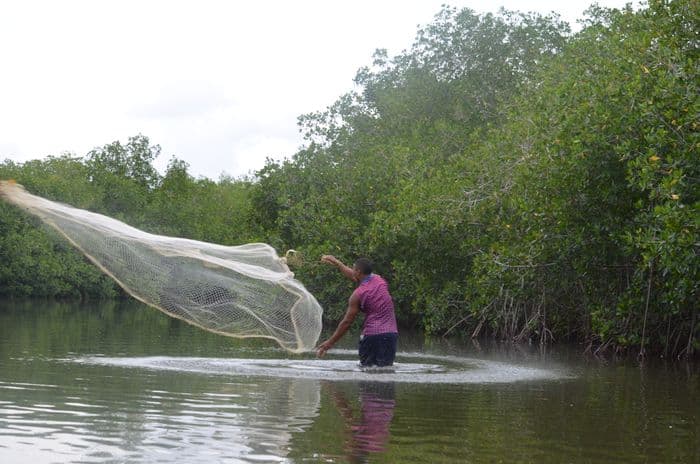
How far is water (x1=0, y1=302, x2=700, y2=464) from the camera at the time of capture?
9.10m

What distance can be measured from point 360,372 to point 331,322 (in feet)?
86.4

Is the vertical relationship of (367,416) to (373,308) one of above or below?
below

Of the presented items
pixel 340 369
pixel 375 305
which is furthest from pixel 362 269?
pixel 340 369

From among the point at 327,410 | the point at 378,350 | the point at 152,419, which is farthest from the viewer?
the point at 378,350

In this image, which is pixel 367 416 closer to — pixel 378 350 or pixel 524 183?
pixel 378 350

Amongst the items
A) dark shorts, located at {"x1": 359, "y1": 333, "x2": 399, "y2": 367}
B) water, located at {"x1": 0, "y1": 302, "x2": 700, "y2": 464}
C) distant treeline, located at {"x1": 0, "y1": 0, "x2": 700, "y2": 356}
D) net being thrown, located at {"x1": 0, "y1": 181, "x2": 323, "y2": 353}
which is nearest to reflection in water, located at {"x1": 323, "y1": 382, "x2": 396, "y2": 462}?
water, located at {"x1": 0, "y1": 302, "x2": 700, "y2": 464}

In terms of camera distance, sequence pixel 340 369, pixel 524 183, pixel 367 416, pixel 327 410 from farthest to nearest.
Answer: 1. pixel 524 183
2. pixel 340 369
3. pixel 327 410
4. pixel 367 416

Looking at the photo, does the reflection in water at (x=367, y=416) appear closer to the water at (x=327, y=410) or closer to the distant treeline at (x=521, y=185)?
the water at (x=327, y=410)

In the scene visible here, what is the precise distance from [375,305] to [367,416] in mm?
5316

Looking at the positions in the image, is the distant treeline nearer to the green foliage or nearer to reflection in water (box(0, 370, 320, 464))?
the green foliage

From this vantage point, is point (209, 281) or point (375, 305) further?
point (209, 281)

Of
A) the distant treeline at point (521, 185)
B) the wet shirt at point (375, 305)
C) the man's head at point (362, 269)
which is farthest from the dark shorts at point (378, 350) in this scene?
the distant treeline at point (521, 185)

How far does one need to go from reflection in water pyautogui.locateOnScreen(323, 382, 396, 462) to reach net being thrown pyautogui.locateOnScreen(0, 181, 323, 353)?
114 inches

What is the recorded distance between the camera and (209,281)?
58.2 ft
